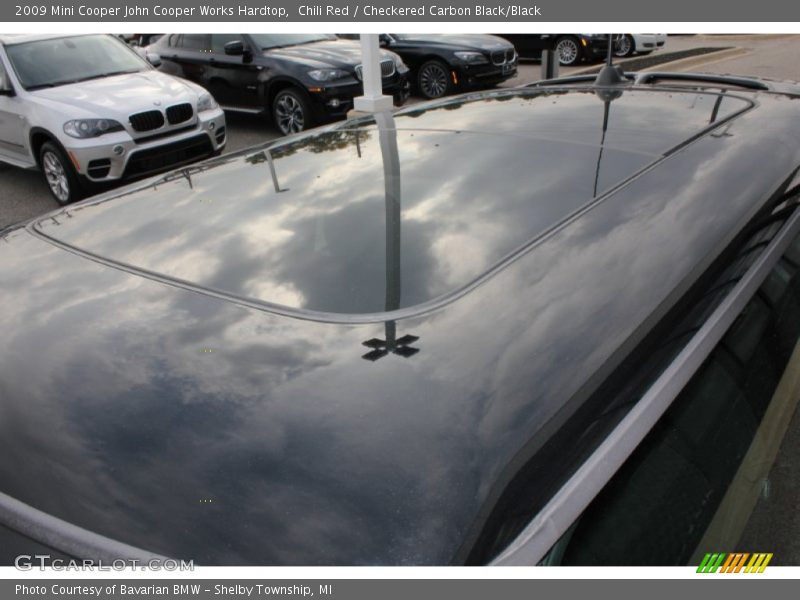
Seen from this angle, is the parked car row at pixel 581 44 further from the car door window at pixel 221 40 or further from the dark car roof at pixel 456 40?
the car door window at pixel 221 40

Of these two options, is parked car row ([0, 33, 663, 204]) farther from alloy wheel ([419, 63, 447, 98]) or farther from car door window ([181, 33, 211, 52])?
alloy wheel ([419, 63, 447, 98])

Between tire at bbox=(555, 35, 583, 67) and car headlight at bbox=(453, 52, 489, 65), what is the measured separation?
4800 millimetres

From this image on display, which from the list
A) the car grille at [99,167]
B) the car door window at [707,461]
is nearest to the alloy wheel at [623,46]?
the car grille at [99,167]

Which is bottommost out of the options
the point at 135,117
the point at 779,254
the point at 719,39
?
the point at 719,39

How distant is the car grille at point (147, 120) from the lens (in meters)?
6.89

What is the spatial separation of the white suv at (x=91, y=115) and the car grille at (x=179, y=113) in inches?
0.4

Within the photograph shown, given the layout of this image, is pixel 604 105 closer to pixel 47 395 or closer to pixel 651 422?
pixel 651 422

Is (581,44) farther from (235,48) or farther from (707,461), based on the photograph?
(707,461)

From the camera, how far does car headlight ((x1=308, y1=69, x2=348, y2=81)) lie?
9086 millimetres

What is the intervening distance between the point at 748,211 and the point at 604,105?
2.57 feet

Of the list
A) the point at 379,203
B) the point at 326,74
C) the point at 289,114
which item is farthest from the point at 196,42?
the point at 379,203

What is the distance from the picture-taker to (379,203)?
70.5 inches

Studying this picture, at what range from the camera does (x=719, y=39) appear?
837 inches

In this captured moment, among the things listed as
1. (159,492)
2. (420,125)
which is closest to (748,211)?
(420,125)
